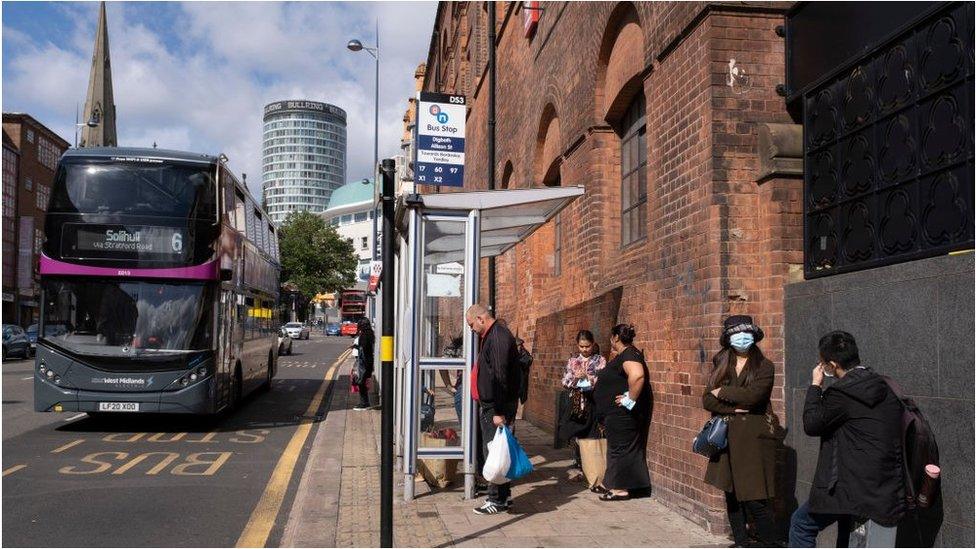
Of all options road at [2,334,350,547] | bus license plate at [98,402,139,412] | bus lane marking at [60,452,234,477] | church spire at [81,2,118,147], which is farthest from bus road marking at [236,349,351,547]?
church spire at [81,2,118,147]

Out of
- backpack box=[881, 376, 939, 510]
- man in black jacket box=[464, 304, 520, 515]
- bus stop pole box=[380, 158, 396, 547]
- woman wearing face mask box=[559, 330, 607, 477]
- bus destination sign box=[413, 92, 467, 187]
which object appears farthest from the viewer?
bus destination sign box=[413, 92, 467, 187]

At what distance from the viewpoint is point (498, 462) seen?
23.9ft

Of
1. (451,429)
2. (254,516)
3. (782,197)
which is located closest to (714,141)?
(782,197)

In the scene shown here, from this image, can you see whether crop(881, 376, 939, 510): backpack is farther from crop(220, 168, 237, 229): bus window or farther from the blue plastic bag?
crop(220, 168, 237, 229): bus window

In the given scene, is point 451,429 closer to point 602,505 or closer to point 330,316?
point 602,505

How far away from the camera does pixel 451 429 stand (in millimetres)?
8898

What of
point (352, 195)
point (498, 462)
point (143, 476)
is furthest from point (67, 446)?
point (352, 195)

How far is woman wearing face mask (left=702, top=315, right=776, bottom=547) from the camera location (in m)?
6.05

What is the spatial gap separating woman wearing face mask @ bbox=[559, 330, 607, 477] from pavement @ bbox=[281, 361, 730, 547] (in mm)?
539

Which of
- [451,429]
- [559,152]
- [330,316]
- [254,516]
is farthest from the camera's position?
[330,316]

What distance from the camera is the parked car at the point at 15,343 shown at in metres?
35.5

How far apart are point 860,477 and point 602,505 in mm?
3640

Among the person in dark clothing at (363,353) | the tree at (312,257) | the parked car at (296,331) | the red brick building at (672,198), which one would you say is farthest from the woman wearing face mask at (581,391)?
the tree at (312,257)

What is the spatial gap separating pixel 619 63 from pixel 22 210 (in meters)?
63.0
